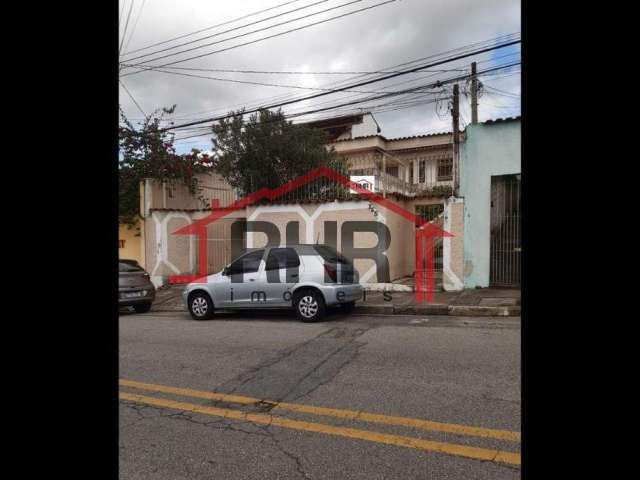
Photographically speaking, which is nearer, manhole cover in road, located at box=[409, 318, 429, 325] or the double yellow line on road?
the double yellow line on road

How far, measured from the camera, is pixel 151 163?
16375 millimetres

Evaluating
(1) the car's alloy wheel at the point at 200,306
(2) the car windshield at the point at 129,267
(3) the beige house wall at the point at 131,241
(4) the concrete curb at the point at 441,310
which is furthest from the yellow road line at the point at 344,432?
(3) the beige house wall at the point at 131,241

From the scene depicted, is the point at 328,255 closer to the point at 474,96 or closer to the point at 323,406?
the point at 323,406

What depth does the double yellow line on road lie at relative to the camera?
10.5 feet

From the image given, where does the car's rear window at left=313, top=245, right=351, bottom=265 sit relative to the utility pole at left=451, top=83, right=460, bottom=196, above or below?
below

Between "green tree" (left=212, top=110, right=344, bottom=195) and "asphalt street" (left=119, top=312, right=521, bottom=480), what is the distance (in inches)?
333

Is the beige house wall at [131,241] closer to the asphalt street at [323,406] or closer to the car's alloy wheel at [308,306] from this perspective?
the car's alloy wheel at [308,306]

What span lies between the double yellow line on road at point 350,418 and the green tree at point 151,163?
12418mm

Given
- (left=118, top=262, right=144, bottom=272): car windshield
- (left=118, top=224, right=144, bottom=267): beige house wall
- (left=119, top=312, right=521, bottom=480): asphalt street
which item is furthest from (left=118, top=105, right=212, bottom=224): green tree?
(left=119, top=312, right=521, bottom=480): asphalt street

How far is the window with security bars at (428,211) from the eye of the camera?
1389 cm

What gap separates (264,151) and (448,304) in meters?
8.11

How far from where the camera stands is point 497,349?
6109 millimetres

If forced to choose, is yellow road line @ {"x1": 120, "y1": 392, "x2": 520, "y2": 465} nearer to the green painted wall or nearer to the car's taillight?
the car's taillight
